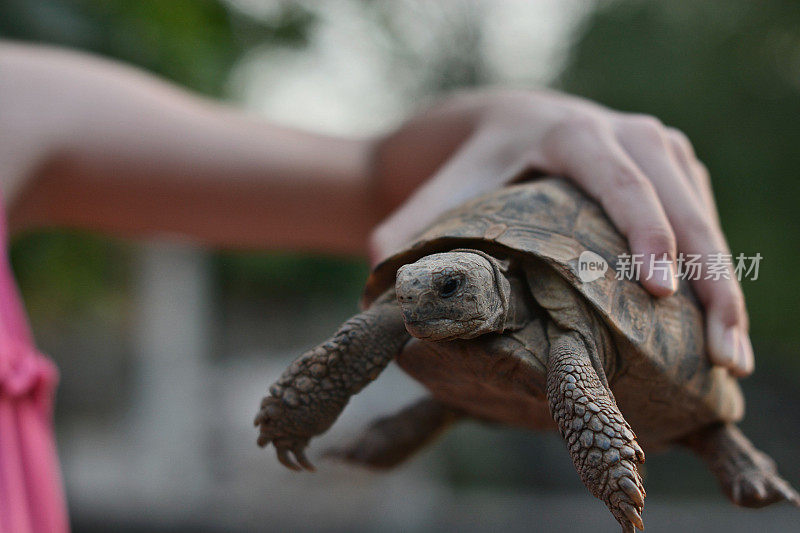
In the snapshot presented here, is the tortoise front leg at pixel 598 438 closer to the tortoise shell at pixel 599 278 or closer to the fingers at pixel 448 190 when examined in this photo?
the tortoise shell at pixel 599 278

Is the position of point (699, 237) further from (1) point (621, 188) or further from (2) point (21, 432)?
(2) point (21, 432)

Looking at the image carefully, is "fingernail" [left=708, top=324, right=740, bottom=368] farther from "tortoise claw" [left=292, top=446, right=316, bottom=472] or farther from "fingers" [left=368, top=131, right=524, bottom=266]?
"tortoise claw" [left=292, top=446, right=316, bottom=472]

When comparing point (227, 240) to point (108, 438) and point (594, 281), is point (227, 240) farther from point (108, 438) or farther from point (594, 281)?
point (108, 438)

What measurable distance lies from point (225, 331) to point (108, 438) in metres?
3.92

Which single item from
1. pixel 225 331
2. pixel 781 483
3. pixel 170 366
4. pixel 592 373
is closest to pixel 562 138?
pixel 592 373

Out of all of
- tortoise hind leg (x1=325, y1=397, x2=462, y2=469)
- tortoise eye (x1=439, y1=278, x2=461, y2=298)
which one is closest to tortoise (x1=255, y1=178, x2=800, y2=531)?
tortoise eye (x1=439, y1=278, x2=461, y2=298)

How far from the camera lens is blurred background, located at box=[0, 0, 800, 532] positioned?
17.4ft

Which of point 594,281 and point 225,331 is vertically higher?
point 225,331

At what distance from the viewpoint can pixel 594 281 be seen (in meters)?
1.10

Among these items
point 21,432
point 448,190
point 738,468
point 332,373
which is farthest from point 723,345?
point 21,432

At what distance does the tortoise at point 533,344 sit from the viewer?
980 millimetres

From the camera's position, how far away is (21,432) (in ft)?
5.58

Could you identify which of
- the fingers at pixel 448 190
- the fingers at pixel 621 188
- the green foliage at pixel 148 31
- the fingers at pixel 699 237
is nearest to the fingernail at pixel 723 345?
the fingers at pixel 699 237

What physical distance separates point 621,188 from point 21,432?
152 cm
